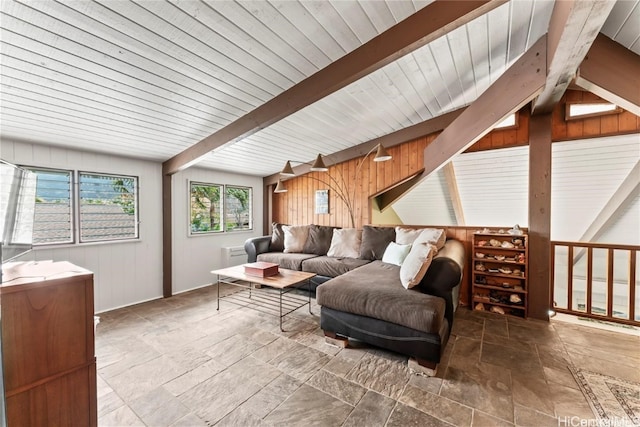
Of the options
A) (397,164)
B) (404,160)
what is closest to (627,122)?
(404,160)

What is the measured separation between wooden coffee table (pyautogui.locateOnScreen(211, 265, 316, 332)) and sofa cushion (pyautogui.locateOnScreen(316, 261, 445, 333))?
577 mm

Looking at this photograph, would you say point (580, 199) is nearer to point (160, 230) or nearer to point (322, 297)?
point (322, 297)

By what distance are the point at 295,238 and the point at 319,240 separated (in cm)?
42

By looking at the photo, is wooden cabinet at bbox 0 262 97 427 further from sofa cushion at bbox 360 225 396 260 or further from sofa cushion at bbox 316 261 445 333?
sofa cushion at bbox 360 225 396 260

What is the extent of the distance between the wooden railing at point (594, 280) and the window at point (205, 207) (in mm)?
4787

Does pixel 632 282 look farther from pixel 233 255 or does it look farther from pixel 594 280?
pixel 233 255

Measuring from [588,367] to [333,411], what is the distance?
2.00 m

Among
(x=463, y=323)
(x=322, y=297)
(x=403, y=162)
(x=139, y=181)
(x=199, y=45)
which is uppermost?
(x=199, y=45)

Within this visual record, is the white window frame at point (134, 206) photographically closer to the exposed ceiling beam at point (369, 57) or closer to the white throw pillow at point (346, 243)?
the exposed ceiling beam at point (369, 57)

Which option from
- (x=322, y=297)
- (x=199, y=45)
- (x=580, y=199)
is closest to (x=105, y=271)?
(x=322, y=297)

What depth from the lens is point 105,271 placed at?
3066 mm

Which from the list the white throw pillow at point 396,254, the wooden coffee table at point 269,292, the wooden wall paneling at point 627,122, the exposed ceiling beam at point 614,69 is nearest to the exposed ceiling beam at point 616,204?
the wooden wall paneling at point 627,122

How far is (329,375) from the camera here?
187 centimetres

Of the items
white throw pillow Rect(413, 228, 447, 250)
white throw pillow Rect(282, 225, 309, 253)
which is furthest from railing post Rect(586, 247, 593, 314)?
white throw pillow Rect(282, 225, 309, 253)
